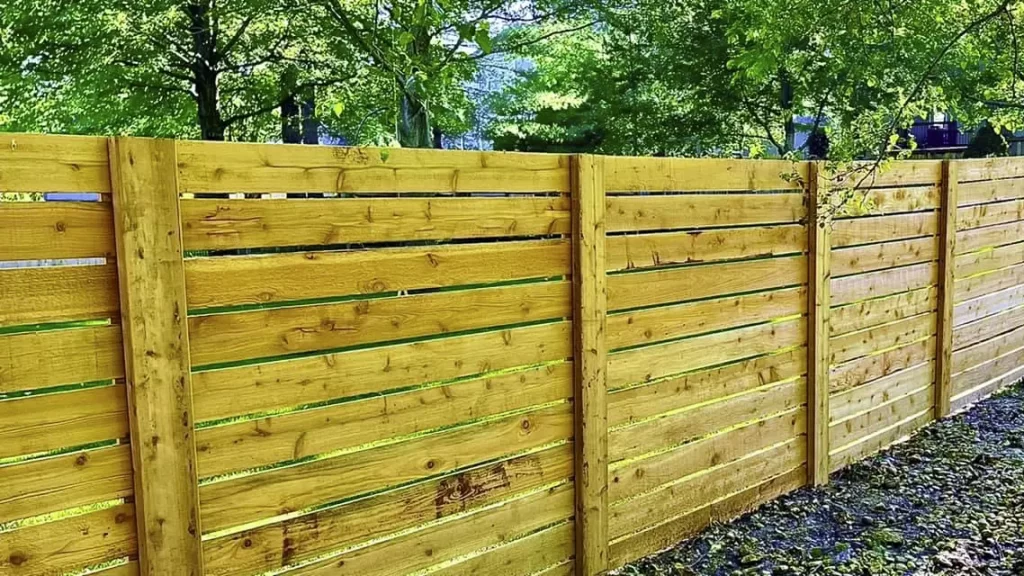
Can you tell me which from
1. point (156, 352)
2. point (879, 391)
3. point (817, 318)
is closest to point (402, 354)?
point (156, 352)

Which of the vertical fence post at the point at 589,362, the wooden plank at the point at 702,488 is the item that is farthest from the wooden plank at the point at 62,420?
the wooden plank at the point at 702,488

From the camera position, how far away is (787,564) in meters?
3.23

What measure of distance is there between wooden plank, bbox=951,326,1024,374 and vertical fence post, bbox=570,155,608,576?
11.2ft

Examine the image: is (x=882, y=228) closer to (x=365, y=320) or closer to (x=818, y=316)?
(x=818, y=316)

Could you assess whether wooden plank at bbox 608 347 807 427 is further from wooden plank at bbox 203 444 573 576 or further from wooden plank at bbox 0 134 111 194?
wooden plank at bbox 0 134 111 194

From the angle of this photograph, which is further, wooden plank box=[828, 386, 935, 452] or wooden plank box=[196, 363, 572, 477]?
wooden plank box=[828, 386, 935, 452]

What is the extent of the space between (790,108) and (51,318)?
29.0 feet

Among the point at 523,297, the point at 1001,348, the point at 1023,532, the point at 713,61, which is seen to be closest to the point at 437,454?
the point at 523,297

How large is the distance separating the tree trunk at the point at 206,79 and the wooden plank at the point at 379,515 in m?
6.15

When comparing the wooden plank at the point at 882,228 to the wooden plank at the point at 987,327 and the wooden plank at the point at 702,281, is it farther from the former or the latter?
the wooden plank at the point at 987,327

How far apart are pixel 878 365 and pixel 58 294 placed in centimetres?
413

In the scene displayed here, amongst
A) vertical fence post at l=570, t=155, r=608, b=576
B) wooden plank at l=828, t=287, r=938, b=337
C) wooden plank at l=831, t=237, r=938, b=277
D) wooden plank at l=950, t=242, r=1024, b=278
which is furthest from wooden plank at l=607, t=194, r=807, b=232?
wooden plank at l=950, t=242, r=1024, b=278

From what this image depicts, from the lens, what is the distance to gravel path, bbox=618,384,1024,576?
3221mm

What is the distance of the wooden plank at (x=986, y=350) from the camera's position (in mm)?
5293
